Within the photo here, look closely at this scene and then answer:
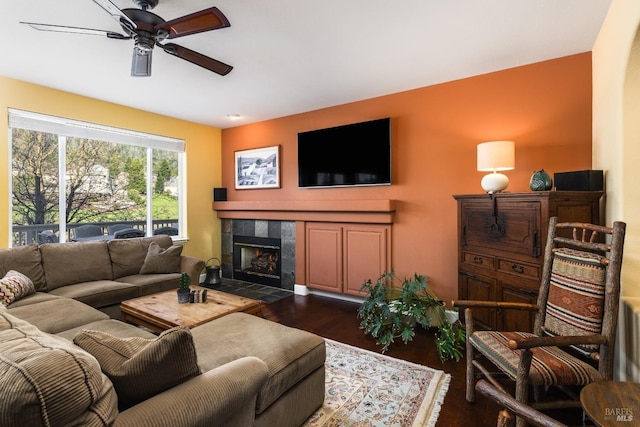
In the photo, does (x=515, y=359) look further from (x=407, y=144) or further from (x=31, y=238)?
(x=31, y=238)

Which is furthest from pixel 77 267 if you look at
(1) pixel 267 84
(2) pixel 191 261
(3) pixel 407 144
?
(3) pixel 407 144

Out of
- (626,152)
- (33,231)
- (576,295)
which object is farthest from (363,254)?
(33,231)

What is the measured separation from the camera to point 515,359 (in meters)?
1.60

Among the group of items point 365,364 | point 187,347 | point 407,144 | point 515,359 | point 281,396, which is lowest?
point 365,364

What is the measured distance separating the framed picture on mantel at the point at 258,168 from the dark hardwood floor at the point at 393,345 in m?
1.84

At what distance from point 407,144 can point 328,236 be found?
1537 millimetres

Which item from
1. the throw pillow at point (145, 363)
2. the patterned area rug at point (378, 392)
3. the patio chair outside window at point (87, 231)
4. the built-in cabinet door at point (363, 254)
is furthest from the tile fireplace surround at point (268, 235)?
the throw pillow at point (145, 363)

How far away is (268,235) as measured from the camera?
4.73m

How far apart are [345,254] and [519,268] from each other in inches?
80.0

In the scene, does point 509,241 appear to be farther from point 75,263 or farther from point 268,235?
point 75,263

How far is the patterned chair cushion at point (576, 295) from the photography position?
5.25 feet

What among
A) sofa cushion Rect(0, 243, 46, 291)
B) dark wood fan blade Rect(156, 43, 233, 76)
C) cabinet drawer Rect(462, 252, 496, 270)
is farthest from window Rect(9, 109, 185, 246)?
cabinet drawer Rect(462, 252, 496, 270)

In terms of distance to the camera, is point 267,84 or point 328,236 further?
point 328,236

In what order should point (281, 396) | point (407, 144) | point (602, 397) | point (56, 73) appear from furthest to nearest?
point (407, 144)
point (56, 73)
point (281, 396)
point (602, 397)
